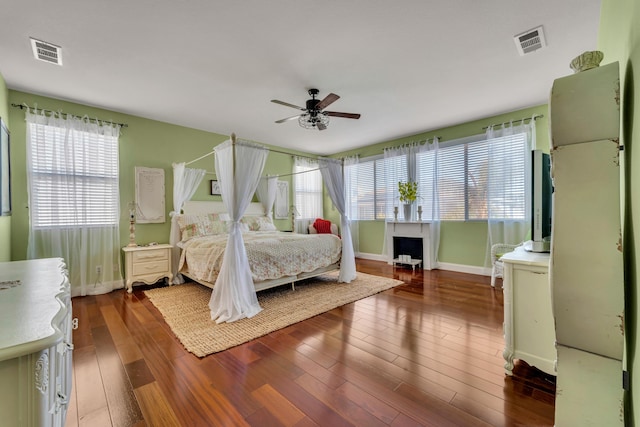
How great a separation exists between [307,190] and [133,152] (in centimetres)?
369

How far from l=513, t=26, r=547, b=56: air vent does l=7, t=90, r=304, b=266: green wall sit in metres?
4.48

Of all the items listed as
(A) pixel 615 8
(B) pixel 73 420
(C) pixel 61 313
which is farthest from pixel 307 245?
(A) pixel 615 8

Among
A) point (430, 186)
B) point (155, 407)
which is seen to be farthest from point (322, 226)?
point (155, 407)

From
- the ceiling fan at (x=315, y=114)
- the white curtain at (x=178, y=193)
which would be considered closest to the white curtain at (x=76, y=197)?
the white curtain at (x=178, y=193)

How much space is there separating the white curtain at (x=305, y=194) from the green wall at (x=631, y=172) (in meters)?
5.49

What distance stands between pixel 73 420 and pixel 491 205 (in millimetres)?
5335

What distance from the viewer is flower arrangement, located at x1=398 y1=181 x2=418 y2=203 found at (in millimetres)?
5227

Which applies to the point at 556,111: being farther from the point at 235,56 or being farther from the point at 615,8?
the point at 235,56

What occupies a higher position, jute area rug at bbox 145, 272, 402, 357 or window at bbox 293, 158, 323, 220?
window at bbox 293, 158, 323, 220

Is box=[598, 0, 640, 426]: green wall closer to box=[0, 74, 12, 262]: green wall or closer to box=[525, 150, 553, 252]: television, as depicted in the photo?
box=[525, 150, 553, 252]: television

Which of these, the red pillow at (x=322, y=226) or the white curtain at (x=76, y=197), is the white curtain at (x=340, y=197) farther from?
the white curtain at (x=76, y=197)

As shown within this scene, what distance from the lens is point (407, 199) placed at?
528 centimetres

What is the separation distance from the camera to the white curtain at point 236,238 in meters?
2.88

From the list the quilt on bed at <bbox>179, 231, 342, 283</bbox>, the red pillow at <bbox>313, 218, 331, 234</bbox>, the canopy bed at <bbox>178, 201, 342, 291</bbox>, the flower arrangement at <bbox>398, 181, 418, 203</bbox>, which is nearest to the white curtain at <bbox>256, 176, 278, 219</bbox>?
the canopy bed at <bbox>178, 201, 342, 291</bbox>
